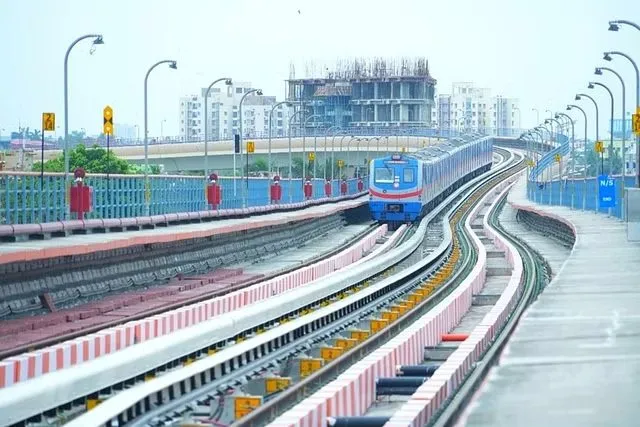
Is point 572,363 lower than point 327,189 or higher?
higher

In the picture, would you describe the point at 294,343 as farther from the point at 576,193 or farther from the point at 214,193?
the point at 576,193

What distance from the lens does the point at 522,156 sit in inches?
6240

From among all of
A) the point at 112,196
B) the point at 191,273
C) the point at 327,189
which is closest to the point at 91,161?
the point at 327,189

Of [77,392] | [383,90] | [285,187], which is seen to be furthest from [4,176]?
[383,90]

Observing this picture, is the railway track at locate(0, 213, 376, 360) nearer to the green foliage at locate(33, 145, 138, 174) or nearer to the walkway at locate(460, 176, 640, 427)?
the walkway at locate(460, 176, 640, 427)

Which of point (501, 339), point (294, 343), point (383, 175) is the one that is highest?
point (383, 175)

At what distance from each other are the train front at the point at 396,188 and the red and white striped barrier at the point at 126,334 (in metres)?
28.7

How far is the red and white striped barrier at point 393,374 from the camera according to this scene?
15087mm

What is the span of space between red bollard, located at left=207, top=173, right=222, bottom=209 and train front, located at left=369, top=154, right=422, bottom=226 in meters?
14.0

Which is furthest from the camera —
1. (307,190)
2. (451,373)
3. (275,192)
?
(307,190)

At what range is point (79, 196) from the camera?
37.4m

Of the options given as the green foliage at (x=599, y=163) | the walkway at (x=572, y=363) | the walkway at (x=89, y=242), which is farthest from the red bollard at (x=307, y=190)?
the walkway at (x=572, y=363)

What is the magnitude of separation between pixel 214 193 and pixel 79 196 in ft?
63.8

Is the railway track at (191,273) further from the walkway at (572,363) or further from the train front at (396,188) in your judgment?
the walkway at (572,363)
